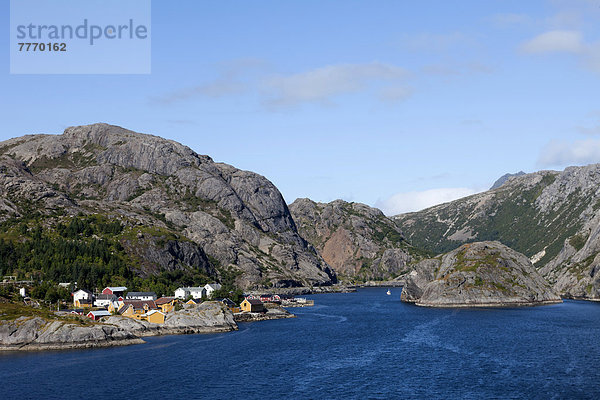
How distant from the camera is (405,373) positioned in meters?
94.6

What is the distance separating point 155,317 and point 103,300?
35544mm

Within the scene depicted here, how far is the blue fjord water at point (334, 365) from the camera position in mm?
82312

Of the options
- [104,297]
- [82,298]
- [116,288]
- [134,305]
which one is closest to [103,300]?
[104,297]

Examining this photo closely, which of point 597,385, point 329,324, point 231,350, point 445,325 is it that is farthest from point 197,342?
point 597,385

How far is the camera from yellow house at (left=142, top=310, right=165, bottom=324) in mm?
148250

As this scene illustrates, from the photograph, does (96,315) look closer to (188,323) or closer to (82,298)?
(188,323)

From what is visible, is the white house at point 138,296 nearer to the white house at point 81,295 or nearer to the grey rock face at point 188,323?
the white house at point 81,295

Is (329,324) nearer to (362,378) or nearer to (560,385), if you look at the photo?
(362,378)

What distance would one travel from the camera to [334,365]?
102562 mm

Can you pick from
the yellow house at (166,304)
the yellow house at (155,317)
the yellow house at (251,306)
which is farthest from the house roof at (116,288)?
the yellow house at (155,317)

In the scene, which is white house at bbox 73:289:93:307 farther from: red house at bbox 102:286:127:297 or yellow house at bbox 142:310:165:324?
yellow house at bbox 142:310:165:324

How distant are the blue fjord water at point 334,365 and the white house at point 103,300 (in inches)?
1919

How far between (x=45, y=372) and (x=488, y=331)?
3935 inches

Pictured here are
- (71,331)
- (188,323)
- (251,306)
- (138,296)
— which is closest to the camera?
(71,331)
